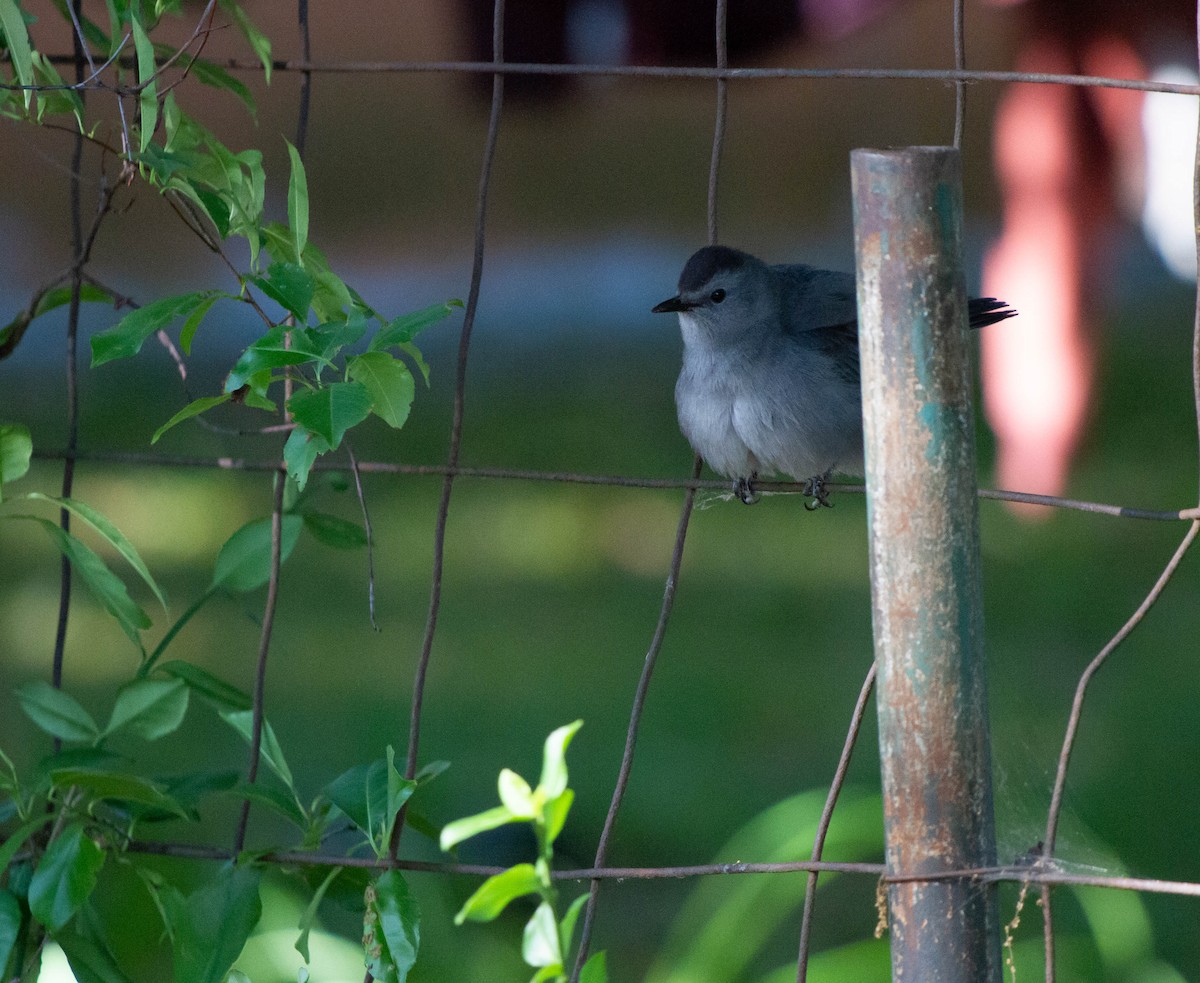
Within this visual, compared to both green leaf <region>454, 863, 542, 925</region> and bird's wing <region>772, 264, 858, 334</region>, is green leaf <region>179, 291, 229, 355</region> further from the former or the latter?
bird's wing <region>772, 264, 858, 334</region>

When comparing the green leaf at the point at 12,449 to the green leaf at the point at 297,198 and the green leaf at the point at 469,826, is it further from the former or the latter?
the green leaf at the point at 469,826

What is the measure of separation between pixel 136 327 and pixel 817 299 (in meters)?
1.13

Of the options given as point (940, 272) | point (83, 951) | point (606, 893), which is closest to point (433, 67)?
point (940, 272)

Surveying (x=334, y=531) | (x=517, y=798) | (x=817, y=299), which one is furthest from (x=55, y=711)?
(x=817, y=299)

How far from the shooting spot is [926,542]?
1.07 meters

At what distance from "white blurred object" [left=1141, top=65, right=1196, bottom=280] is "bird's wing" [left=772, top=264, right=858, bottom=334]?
323 cm

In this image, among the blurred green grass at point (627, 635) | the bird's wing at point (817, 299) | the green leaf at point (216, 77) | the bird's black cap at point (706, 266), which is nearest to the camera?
the green leaf at point (216, 77)

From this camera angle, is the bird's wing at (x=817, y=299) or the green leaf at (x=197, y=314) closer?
the green leaf at (x=197, y=314)

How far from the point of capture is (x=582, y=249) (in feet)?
20.0

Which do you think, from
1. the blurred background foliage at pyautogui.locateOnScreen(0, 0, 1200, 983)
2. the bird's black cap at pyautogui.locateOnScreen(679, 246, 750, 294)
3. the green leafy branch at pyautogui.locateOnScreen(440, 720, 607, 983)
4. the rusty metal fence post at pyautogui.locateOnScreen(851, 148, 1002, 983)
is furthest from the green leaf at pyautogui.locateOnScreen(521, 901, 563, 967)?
the bird's black cap at pyautogui.locateOnScreen(679, 246, 750, 294)

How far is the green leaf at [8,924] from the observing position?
1351 mm

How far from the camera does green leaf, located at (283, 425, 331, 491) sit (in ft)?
3.92

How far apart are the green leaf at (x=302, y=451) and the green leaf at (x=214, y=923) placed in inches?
16.5

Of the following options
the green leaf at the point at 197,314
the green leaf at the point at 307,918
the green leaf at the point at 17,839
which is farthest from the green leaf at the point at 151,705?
the green leaf at the point at 197,314
